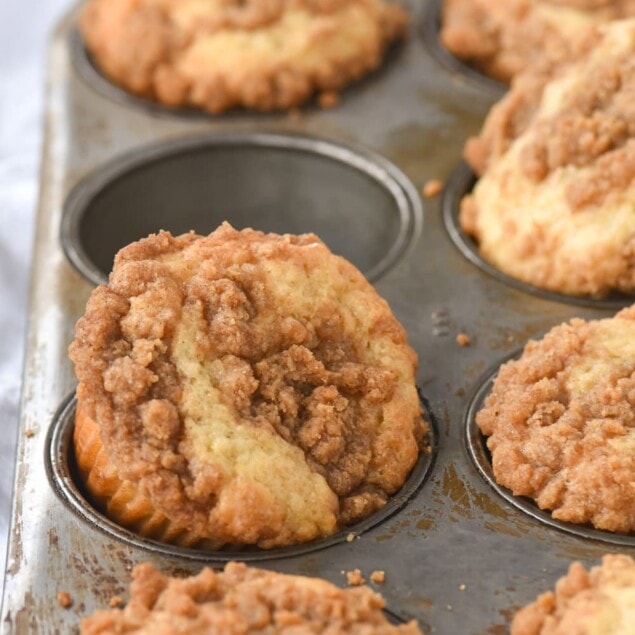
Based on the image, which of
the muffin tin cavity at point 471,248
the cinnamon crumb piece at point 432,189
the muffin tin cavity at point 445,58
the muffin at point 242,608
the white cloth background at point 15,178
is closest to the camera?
the muffin at point 242,608

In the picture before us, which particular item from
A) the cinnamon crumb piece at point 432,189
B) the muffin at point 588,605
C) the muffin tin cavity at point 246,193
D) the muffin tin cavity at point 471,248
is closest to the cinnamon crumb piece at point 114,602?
the muffin at point 588,605

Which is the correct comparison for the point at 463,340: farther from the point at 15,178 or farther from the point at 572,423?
the point at 15,178

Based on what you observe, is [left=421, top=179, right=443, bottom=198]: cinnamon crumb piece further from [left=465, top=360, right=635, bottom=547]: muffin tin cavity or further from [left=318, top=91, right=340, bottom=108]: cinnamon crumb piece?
[left=465, top=360, right=635, bottom=547]: muffin tin cavity

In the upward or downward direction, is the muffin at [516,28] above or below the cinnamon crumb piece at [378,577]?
above

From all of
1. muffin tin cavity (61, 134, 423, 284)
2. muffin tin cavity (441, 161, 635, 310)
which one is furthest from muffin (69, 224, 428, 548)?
muffin tin cavity (61, 134, 423, 284)

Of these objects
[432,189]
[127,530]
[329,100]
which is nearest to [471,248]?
[432,189]

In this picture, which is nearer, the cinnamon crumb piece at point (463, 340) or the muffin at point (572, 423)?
the muffin at point (572, 423)

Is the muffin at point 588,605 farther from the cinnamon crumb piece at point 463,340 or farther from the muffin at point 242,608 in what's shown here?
the cinnamon crumb piece at point 463,340
